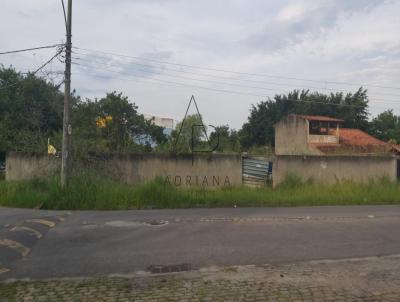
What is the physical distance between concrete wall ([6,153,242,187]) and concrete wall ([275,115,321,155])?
19666mm

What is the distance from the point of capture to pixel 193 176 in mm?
16266

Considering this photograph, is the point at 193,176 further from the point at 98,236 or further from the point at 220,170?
the point at 98,236

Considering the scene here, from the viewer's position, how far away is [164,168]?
Answer: 53.0 ft

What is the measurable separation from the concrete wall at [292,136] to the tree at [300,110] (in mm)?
10608

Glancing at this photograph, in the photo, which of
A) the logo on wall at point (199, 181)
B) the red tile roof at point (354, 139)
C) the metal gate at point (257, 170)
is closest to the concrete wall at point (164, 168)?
the logo on wall at point (199, 181)

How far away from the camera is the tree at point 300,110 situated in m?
47.2

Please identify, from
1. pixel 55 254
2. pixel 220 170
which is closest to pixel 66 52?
pixel 220 170

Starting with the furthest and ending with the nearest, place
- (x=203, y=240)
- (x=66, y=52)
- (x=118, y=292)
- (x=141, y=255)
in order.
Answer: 1. (x=66, y=52)
2. (x=203, y=240)
3. (x=141, y=255)
4. (x=118, y=292)

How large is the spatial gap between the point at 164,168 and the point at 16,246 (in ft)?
30.0

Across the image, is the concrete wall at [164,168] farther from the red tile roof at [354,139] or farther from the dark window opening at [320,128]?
the red tile roof at [354,139]

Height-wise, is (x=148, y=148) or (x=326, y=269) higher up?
(x=148, y=148)

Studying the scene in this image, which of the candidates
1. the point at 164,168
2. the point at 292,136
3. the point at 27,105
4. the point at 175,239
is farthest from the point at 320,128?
the point at 175,239

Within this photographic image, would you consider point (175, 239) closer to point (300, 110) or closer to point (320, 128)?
point (320, 128)

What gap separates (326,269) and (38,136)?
1525 centimetres
